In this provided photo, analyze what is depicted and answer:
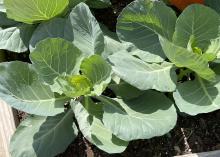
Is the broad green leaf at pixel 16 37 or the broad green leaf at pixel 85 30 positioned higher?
the broad green leaf at pixel 85 30

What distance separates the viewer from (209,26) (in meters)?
1.50

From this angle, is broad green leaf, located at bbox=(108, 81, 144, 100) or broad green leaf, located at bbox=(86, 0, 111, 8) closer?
broad green leaf, located at bbox=(108, 81, 144, 100)

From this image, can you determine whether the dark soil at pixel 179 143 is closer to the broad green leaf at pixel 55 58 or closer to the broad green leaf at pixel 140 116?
the broad green leaf at pixel 140 116

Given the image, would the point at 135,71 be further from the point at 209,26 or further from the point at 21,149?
the point at 21,149

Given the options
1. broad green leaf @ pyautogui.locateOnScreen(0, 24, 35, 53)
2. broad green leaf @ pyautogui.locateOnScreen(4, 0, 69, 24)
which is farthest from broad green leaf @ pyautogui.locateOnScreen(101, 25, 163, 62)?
broad green leaf @ pyautogui.locateOnScreen(0, 24, 35, 53)

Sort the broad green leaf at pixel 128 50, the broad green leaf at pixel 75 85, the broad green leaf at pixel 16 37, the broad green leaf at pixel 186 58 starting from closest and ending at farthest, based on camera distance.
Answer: the broad green leaf at pixel 186 58 → the broad green leaf at pixel 75 85 → the broad green leaf at pixel 128 50 → the broad green leaf at pixel 16 37

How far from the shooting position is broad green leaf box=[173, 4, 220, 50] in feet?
4.73

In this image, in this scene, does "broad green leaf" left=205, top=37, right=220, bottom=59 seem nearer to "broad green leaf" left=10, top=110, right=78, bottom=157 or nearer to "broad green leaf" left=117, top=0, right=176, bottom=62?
"broad green leaf" left=117, top=0, right=176, bottom=62

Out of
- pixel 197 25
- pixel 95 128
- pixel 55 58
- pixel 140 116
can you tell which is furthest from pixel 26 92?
pixel 197 25

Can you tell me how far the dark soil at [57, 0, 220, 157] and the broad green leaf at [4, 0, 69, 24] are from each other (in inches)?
17.3

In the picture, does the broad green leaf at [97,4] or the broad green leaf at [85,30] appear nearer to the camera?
the broad green leaf at [85,30]

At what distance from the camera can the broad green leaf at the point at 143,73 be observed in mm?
1376

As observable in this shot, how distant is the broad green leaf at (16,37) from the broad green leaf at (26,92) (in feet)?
0.66

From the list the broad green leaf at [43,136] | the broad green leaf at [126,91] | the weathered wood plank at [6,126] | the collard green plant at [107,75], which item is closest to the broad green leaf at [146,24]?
the collard green plant at [107,75]
